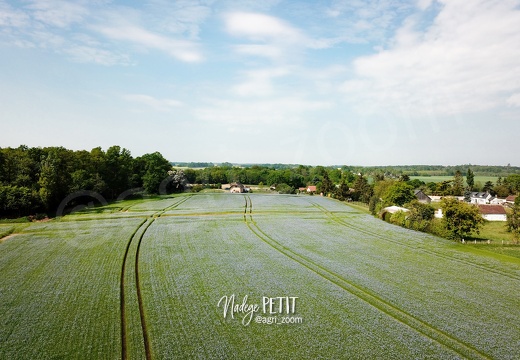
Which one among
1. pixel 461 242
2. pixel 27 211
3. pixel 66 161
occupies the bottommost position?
pixel 461 242

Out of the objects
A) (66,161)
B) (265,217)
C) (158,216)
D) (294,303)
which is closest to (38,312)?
(294,303)

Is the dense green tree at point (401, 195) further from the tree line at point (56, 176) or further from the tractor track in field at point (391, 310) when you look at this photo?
the tree line at point (56, 176)

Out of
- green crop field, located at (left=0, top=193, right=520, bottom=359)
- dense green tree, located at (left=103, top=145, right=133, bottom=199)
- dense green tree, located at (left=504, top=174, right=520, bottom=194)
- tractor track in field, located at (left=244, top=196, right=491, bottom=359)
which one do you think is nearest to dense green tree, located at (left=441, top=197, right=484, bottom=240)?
green crop field, located at (left=0, top=193, right=520, bottom=359)

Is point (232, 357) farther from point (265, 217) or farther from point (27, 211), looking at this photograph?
point (27, 211)

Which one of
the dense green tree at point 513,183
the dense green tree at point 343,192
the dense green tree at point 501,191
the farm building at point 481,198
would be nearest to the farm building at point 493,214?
the dense green tree at point 343,192

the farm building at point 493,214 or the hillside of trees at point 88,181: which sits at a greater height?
the hillside of trees at point 88,181

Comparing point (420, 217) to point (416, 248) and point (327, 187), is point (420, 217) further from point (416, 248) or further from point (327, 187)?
point (327, 187)

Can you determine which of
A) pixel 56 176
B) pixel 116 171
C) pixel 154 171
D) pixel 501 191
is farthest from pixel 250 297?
pixel 501 191
